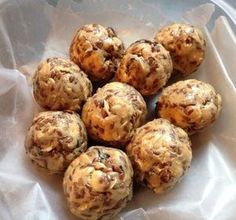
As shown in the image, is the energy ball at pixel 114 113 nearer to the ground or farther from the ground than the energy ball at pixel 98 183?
farther from the ground

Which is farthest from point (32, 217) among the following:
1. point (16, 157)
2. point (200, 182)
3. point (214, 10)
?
point (214, 10)

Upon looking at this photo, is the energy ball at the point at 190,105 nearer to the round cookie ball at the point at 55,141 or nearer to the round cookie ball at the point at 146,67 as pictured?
the round cookie ball at the point at 146,67

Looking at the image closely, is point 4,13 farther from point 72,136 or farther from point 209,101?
point 209,101

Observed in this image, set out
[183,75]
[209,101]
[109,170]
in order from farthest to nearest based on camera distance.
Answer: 1. [183,75]
2. [209,101]
3. [109,170]

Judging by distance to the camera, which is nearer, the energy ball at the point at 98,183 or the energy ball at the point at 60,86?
the energy ball at the point at 98,183

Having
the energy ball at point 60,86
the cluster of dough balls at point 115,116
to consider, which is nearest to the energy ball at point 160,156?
the cluster of dough balls at point 115,116

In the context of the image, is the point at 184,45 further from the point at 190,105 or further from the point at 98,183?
the point at 98,183

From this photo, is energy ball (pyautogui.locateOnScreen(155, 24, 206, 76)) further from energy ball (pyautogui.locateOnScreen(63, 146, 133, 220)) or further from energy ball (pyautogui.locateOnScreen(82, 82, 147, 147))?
energy ball (pyautogui.locateOnScreen(63, 146, 133, 220))
